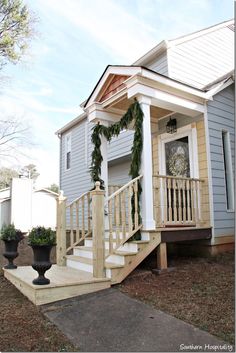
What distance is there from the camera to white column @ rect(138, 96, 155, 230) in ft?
16.8

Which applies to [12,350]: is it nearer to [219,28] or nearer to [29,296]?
[29,296]

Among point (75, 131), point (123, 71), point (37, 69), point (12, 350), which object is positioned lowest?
point (12, 350)

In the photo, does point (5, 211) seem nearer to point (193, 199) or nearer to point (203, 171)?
point (193, 199)

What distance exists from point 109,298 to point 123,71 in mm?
4119

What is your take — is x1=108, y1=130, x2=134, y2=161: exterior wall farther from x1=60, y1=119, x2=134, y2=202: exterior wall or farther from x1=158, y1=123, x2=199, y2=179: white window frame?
x1=158, y1=123, x2=199, y2=179: white window frame

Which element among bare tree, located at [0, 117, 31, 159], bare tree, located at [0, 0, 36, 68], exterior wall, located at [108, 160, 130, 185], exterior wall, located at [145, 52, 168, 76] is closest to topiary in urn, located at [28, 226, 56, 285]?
exterior wall, located at [145, 52, 168, 76]

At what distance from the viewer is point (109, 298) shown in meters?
4.09

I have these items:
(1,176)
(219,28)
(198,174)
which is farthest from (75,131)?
(198,174)

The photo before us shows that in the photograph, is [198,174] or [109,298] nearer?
[109,298]

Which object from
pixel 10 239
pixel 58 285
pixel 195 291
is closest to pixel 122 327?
pixel 58 285

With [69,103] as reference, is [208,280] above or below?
below

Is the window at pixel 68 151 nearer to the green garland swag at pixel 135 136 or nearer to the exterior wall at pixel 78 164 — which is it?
the exterior wall at pixel 78 164

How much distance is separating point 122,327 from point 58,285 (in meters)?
1.28

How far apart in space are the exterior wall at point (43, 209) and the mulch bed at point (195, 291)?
1058cm
